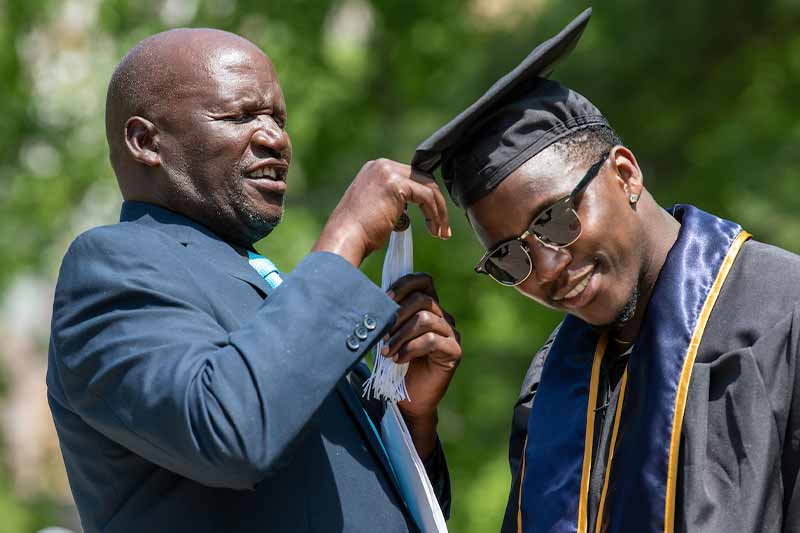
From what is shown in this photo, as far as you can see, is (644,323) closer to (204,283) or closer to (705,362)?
(705,362)

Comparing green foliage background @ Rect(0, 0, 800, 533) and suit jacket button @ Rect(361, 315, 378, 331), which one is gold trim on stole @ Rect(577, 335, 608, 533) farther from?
green foliage background @ Rect(0, 0, 800, 533)

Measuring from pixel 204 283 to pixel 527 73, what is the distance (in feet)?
3.40

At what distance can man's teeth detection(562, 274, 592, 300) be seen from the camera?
2990 millimetres

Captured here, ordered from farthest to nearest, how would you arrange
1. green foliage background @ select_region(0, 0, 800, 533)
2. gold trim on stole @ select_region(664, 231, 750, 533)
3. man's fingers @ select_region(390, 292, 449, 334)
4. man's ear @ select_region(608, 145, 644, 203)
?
green foliage background @ select_region(0, 0, 800, 533)
man's ear @ select_region(608, 145, 644, 203)
man's fingers @ select_region(390, 292, 449, 334)
gold trim on stole @ select_region(664, 231, 750, 533)

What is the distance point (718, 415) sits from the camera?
107 inches

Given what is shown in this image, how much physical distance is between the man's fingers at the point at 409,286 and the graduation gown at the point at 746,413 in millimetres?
Result: 736

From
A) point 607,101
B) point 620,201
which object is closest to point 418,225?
point 607,101

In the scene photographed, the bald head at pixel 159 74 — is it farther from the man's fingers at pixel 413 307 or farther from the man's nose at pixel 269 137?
the man's fingers at pixel 413 307

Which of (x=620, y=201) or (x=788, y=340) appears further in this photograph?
(x=620, y=201)

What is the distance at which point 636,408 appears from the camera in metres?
2.92

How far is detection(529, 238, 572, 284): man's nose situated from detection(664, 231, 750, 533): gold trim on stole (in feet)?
1.26

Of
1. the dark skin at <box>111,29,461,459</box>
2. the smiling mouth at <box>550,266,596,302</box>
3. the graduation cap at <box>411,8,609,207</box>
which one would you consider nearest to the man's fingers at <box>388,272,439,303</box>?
the dark skin at <box>111,29,461,459</box>

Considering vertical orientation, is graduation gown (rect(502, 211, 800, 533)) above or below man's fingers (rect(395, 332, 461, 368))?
above

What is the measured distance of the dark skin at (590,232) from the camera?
9.69 ft
